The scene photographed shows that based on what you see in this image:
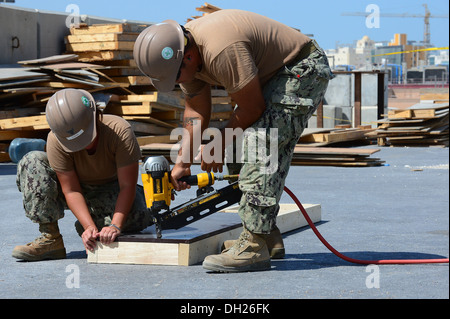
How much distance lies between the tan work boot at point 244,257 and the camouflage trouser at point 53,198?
0.77 m

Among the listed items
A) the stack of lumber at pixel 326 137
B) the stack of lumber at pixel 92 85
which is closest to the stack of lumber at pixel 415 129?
the stack of lumber at pixel 326 137

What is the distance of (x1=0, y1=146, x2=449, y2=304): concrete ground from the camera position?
147 inches

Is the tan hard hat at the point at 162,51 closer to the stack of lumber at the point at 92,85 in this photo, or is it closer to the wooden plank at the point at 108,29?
the stack of lumber at the point at 92,85

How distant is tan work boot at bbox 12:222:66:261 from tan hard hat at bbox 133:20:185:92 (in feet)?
4.60

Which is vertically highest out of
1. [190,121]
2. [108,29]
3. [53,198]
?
[108,29]

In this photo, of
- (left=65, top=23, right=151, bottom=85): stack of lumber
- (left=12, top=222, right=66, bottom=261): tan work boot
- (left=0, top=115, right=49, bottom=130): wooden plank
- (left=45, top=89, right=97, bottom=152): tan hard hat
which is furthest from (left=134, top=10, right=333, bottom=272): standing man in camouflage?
(left=65, top=23, right=151, bottom=85): stack of lumber

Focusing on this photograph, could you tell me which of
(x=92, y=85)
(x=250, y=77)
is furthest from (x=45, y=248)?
(x=92, y=85)

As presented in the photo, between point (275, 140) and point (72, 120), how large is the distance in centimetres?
129

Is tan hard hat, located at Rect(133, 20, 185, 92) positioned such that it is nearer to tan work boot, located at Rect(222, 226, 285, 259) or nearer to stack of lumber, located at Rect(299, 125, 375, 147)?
tan work boot, located at Rect(222, 226, 285, 259)

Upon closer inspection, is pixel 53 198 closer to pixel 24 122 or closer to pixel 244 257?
pixel 244 257

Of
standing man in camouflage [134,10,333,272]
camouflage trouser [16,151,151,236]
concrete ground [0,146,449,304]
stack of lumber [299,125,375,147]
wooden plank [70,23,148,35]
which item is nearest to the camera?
concrete ground [0,146,449,304]

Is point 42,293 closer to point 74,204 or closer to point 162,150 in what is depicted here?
point 74,204

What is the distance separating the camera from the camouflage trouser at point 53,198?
457 cm

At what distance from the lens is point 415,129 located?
51.0ft
